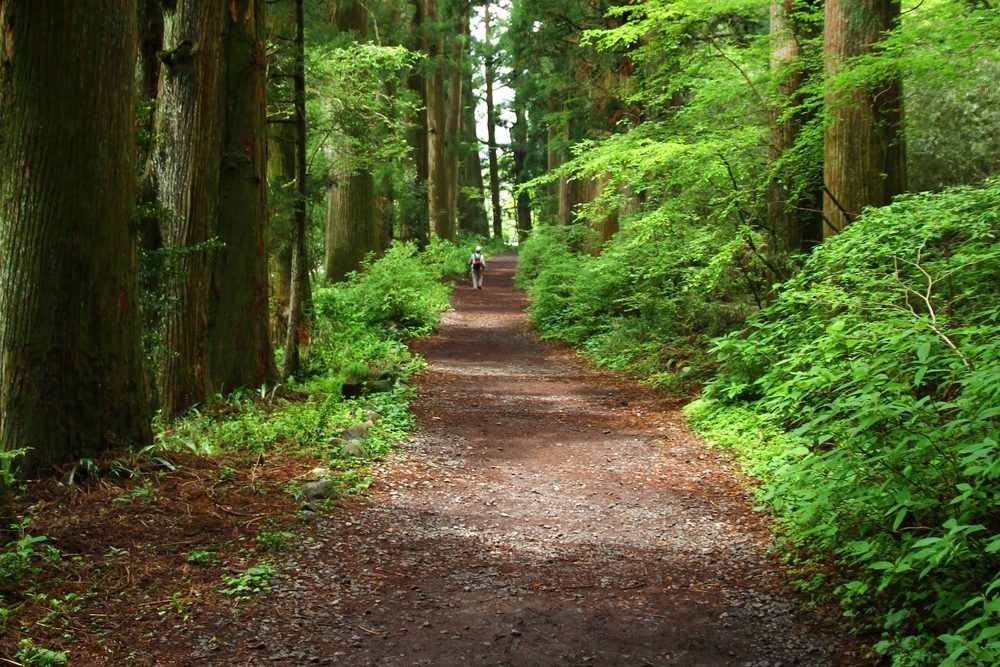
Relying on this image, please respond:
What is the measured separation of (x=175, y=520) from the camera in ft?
16.6

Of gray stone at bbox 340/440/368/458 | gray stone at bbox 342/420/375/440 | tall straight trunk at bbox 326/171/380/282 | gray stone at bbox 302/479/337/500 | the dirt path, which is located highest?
tall straight trunk at bbox 326/171/380/282

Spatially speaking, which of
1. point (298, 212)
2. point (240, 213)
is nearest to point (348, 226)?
point (298, 212)

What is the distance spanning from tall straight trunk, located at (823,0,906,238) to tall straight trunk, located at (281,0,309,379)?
5981 mm

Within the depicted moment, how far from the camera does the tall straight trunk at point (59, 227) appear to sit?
17.0ft

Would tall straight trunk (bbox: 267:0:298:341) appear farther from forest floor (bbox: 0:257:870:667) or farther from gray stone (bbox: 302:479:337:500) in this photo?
gray stone (bbox: 302:479:337:500)

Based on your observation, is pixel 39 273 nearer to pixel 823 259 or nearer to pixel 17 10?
pixel 17 10

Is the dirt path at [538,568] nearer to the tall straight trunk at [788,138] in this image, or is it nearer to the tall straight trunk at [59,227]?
the tall straight trunk at [59,227]

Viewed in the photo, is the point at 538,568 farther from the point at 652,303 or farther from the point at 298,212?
the point at 652,303

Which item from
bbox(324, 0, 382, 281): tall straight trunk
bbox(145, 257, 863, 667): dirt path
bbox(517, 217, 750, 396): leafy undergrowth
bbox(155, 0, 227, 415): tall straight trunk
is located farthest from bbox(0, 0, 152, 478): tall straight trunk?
bbox(324, 0, 382, 281): tall straight trunk

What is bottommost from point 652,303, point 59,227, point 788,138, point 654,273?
point 652,303

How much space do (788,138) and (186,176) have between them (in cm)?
701

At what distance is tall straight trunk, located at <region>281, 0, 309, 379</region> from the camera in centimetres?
972

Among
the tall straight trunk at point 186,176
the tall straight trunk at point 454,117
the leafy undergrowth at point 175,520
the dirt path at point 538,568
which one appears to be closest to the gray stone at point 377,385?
the leafy undergrowth at point 175,520

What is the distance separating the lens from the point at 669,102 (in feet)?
51.2
